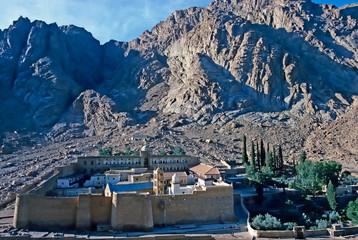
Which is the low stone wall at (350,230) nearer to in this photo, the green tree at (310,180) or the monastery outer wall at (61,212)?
the green tree at (310,180)

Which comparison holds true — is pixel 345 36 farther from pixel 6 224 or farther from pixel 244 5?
pixel 6 224

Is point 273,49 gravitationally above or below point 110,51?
below

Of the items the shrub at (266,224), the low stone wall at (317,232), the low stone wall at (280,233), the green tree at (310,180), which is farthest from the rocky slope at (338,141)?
the shrub at (266,224)

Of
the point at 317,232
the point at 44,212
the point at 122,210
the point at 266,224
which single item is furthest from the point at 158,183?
the point at 317,232

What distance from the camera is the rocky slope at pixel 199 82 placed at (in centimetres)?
6719

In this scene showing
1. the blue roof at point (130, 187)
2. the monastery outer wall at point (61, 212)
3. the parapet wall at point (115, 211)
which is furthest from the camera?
the blue roof at point (130, 187)

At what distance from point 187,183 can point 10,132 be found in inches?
2152

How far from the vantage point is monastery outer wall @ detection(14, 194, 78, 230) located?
2302 cm

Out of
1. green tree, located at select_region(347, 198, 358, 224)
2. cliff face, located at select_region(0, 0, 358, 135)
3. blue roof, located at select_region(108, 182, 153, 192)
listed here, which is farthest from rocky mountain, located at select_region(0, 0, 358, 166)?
blue roof, located at select_region(108, 182, 153, 192)

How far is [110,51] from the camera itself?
113m

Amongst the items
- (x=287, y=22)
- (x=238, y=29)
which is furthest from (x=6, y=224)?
(x=287, y=22)

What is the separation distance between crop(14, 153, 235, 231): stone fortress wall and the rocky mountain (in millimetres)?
36378

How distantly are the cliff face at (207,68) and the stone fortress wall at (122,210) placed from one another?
44.6m

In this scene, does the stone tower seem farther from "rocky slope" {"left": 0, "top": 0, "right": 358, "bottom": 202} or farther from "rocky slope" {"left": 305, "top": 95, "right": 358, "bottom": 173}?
"rocky slope" {"left": 305, "top": 95, "right": 358, "bottom": 173}
